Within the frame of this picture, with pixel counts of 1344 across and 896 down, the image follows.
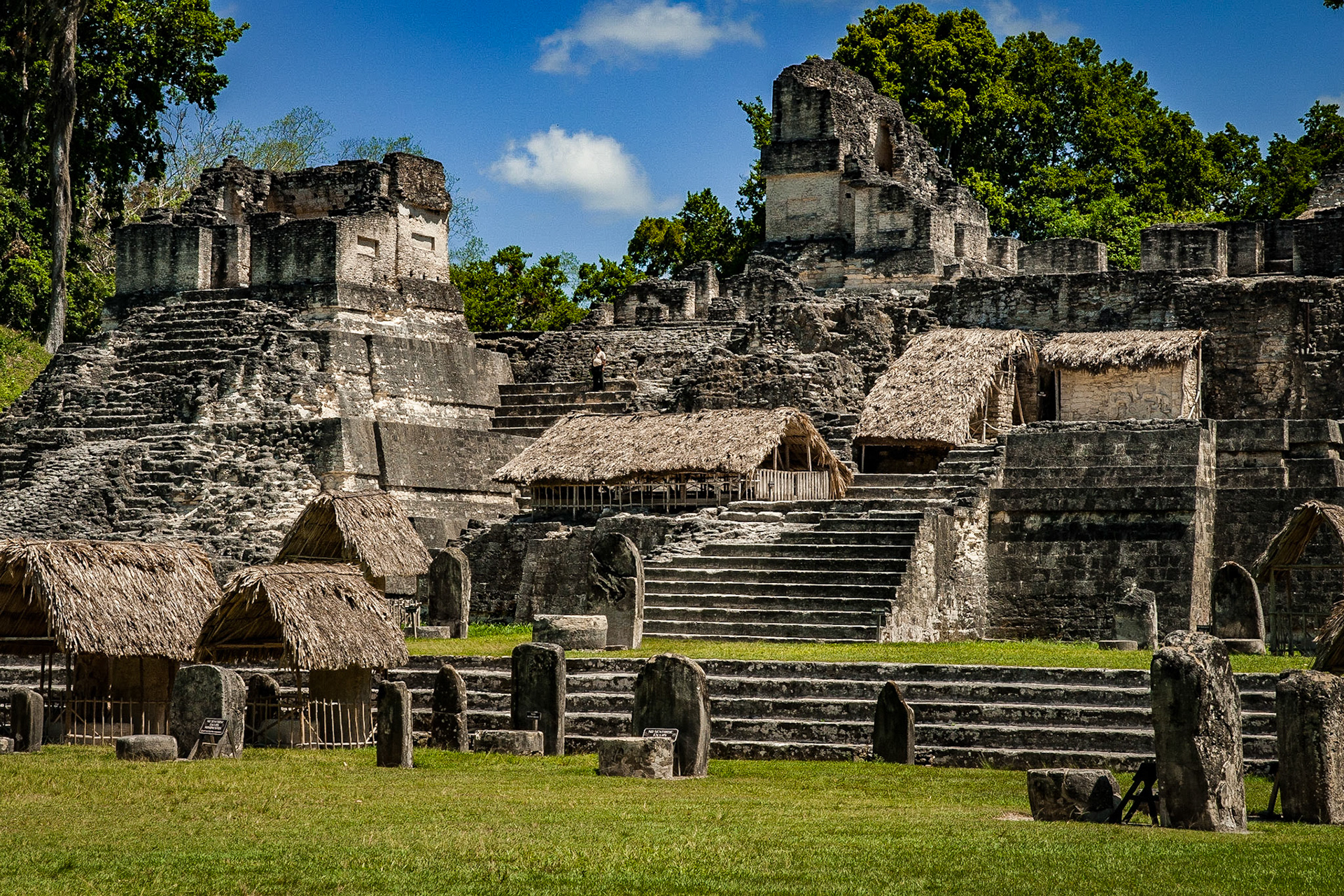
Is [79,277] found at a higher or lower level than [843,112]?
lower

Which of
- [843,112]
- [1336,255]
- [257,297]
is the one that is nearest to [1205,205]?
[843,112]

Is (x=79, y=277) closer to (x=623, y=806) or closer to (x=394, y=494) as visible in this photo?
(x=394, y=494)

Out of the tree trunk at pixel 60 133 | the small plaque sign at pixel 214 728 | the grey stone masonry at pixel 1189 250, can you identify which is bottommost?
the small plaque sign at pixel 214 728

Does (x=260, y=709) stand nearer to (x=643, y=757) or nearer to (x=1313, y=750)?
(x=643, y=757)

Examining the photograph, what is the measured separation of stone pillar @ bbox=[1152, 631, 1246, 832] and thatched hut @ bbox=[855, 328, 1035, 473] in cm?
1320

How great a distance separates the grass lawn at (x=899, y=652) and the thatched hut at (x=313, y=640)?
202 cm

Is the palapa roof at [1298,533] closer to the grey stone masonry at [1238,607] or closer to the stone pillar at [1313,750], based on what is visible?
the grey stone masonry at [1238,607]

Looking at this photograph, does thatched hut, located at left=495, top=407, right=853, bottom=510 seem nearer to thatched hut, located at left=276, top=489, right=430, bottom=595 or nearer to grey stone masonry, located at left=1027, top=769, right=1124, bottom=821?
thatched hut, located at left=276, top=489, right=430, bottom=595

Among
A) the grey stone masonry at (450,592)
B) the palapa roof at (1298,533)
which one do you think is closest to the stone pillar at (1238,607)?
the palapa roof at (1298,533)

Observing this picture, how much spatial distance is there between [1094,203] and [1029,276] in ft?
41.3

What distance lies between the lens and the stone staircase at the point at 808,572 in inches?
765

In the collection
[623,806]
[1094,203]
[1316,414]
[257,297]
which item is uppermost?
[1094,203]

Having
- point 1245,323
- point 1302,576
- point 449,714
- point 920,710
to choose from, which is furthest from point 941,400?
point 449,714

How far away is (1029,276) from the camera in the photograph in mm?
26750
